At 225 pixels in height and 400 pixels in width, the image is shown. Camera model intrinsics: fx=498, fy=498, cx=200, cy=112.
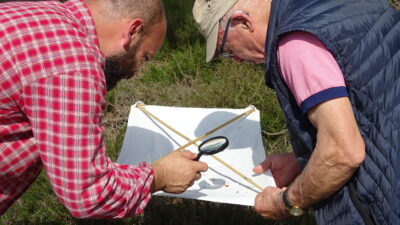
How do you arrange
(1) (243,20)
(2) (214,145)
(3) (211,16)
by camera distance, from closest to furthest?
(1) (243,20)
(3) (211,16)
(2) (214,145)

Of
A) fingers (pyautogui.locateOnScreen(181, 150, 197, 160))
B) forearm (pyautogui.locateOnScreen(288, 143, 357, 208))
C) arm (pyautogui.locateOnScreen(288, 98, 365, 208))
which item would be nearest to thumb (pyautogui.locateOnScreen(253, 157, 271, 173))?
fingers (pyautogui.locateOnScreen(181, 150, 197, 160))

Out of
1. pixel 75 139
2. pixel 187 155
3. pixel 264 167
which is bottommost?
pixel 264 167

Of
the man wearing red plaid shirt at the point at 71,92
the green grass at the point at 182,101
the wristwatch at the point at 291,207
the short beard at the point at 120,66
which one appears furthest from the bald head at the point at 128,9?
the green grass at the point at 182,101

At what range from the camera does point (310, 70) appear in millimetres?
1465

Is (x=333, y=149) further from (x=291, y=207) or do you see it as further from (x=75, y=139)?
(x=75, y=139)

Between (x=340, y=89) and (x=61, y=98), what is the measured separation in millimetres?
808

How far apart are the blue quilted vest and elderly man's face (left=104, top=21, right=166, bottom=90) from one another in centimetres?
40

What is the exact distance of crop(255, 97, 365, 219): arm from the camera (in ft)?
4.84

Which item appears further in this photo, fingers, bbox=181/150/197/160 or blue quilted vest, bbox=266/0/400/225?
fingers, bbox=181/150/197/160

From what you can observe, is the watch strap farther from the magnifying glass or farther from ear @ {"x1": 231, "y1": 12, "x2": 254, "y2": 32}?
ear @ {"x1": 231, "y1": 12, "x2": 254, "y2": 32}

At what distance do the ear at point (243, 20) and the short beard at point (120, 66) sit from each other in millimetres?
358

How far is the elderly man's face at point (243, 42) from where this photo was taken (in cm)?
178

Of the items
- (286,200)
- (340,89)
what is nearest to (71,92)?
(340,89)

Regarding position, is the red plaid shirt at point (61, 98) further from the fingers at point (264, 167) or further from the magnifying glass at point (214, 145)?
the fingers at point (264, 167)
